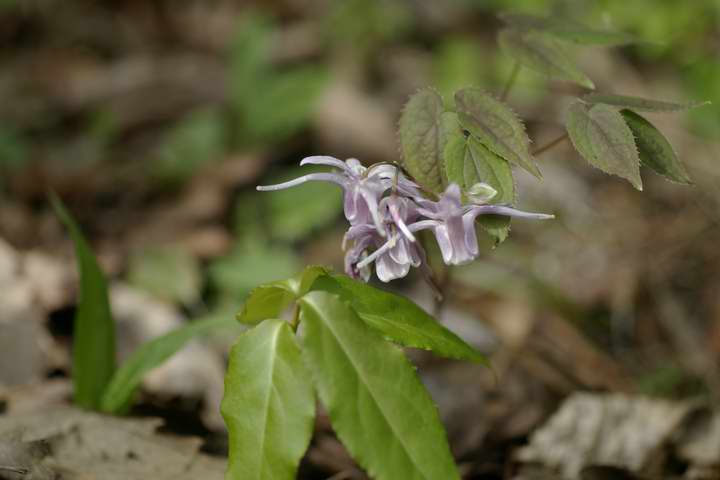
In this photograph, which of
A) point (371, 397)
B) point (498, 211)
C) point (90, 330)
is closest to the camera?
point (371, 397)

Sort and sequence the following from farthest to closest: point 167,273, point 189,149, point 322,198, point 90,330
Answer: point 189,149
point 322,198
point 167,273
point 90,330

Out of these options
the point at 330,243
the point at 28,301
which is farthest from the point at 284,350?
the point at 330,243

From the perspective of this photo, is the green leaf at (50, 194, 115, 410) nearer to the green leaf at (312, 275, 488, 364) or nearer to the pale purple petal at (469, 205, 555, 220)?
the green leaf at (312, 275, 488, 364)

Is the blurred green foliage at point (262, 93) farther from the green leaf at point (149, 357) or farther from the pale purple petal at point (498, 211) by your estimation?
the pale purple petal at point (498, 211)

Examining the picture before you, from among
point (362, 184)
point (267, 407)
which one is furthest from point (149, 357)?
point (362, 184)

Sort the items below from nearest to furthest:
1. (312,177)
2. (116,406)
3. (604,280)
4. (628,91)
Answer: (312,177), (116,406), (604,280), (628,91)

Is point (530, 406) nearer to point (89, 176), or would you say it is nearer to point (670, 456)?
point (670, 456)

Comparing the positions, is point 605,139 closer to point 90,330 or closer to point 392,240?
point 392,240
